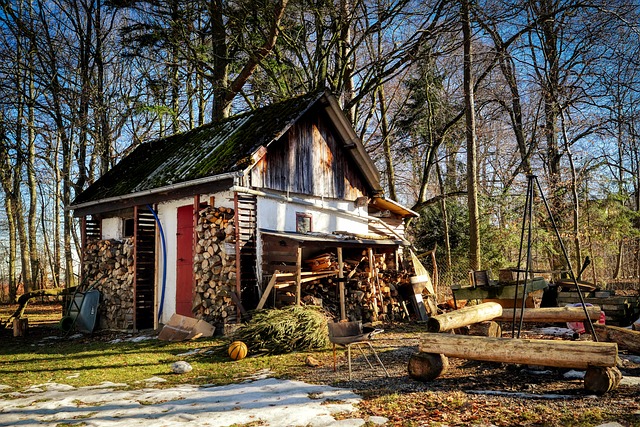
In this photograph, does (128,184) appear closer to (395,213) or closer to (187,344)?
(187,344)

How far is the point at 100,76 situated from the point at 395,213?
13.3 metres

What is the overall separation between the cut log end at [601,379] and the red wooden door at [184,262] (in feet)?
32.4

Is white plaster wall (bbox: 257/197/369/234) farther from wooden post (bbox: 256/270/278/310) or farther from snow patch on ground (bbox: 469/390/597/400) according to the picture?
snow patch on ground (bbox: 469/390/597/400)

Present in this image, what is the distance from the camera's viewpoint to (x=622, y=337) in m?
8.20

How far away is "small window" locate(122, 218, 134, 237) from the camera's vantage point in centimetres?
1554

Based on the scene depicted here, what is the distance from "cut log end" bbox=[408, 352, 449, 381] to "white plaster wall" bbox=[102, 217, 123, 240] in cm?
1132

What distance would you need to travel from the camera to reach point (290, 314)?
33.7 feet

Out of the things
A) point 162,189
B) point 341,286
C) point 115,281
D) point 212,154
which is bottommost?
point 341,286

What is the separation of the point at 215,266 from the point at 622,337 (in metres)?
A: 8.64

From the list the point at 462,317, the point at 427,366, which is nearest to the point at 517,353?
the point at 427,366

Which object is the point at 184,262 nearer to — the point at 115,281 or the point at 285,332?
the point at 115,281

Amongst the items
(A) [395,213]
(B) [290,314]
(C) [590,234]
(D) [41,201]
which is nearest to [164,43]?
(A) [395,213]

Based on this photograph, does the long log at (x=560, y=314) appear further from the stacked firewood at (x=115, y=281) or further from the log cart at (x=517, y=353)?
the stacked firewood at (x=115, y=281)

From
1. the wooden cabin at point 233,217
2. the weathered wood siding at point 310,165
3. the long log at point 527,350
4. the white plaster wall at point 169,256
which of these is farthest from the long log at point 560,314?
the white plaster wall at point 169,256
